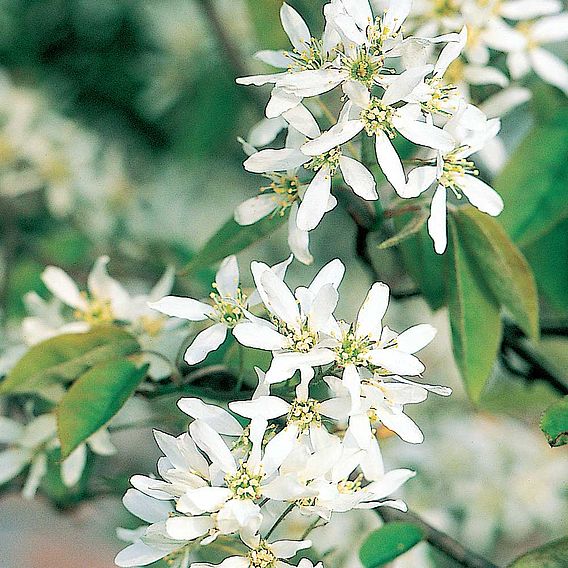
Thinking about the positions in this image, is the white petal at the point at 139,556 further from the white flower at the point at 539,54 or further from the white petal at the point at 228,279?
the white flower at the point at 539,54

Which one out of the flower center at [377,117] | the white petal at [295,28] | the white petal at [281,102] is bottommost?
the flower center at [377,117]

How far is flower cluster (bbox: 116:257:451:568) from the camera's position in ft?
1.70

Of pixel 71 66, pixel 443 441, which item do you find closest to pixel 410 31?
pixel 443 441

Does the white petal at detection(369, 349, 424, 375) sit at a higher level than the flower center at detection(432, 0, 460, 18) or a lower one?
lower

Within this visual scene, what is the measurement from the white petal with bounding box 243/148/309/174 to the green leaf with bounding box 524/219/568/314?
33 cm

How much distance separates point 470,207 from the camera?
0.66m

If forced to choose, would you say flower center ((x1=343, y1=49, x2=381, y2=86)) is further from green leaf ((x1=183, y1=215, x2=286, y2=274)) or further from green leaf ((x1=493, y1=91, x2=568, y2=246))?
green leaf ((x1=493, y1=91, x2=568, y2=246))

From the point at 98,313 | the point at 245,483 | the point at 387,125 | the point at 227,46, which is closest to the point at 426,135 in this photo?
the point at 387,125

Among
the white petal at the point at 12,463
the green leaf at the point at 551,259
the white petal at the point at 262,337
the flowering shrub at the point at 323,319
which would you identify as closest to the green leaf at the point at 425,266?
the flowering shrub at the point at 323,319

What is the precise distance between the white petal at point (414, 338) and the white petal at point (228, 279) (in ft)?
0.40

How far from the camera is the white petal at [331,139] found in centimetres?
55

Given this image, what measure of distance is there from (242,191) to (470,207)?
3.35 feet

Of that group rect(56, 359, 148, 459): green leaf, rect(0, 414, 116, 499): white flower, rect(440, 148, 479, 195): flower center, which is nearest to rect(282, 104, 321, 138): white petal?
rect(440, 148, 479, 195): flower center

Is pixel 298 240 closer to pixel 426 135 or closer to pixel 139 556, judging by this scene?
pixel 426 135
